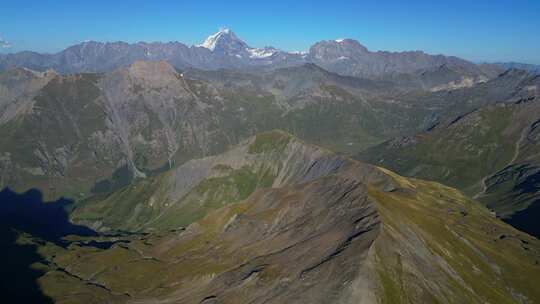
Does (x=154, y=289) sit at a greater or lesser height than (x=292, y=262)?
lesser

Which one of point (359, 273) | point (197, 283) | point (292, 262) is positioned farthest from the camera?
point (197, 283)

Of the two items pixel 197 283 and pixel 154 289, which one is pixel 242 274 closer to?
pixel 197 283

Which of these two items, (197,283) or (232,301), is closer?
(232,301)

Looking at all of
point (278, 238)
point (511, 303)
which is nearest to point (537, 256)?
point (511, 303)

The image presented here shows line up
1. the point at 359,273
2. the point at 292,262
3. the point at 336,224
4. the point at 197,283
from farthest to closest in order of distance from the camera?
1. the point at 197,283
2. the point at 336,224
3. the point at 292,262
4. the point at 359,273

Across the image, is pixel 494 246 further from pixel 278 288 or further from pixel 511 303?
pixel 278 288

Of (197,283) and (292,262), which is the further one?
(197,283)

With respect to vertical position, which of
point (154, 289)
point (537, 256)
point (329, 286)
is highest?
point (329, 286)

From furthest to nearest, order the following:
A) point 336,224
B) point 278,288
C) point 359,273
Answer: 1. point 336,224
2. point 278,288
3. point 359,273

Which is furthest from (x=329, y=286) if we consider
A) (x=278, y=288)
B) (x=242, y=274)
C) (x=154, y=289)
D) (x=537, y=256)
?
(x=537, y=256)
